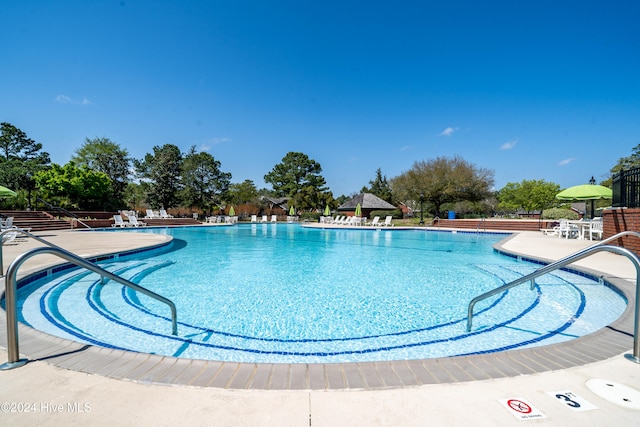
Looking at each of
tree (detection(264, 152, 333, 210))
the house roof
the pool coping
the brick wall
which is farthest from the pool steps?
tree (detection(264, 152, 333, 210))

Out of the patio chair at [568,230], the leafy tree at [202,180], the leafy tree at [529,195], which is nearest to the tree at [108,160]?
the leafy tree at [202,180]

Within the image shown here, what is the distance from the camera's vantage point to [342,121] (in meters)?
32.0

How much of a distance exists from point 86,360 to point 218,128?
28.6 m

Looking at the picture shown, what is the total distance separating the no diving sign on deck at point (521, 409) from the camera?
1.69 m

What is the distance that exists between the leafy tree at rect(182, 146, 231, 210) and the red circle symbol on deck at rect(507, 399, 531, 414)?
127ft

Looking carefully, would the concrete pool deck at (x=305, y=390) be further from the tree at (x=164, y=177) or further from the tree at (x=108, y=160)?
the tree at (x=108, y=160)

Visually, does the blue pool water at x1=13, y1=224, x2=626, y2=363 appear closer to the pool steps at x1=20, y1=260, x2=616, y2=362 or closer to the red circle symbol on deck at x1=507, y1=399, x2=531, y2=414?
the pool steps at x1=20, y1=260, x2=616, y2=362

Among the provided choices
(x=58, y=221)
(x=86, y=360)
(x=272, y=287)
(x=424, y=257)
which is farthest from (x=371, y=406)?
(x=58, y=221)

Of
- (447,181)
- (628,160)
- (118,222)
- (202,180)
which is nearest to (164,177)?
(202,180)

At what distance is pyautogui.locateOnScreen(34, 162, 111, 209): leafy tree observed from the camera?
77.6 feet

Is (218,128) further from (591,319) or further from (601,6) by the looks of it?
(591,319)

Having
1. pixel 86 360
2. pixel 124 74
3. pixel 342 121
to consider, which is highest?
pixel 342 121

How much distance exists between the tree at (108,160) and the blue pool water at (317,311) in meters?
34.7

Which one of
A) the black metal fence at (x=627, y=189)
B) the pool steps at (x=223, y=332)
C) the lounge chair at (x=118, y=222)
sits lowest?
the pool steps at (x=223, y=332)
